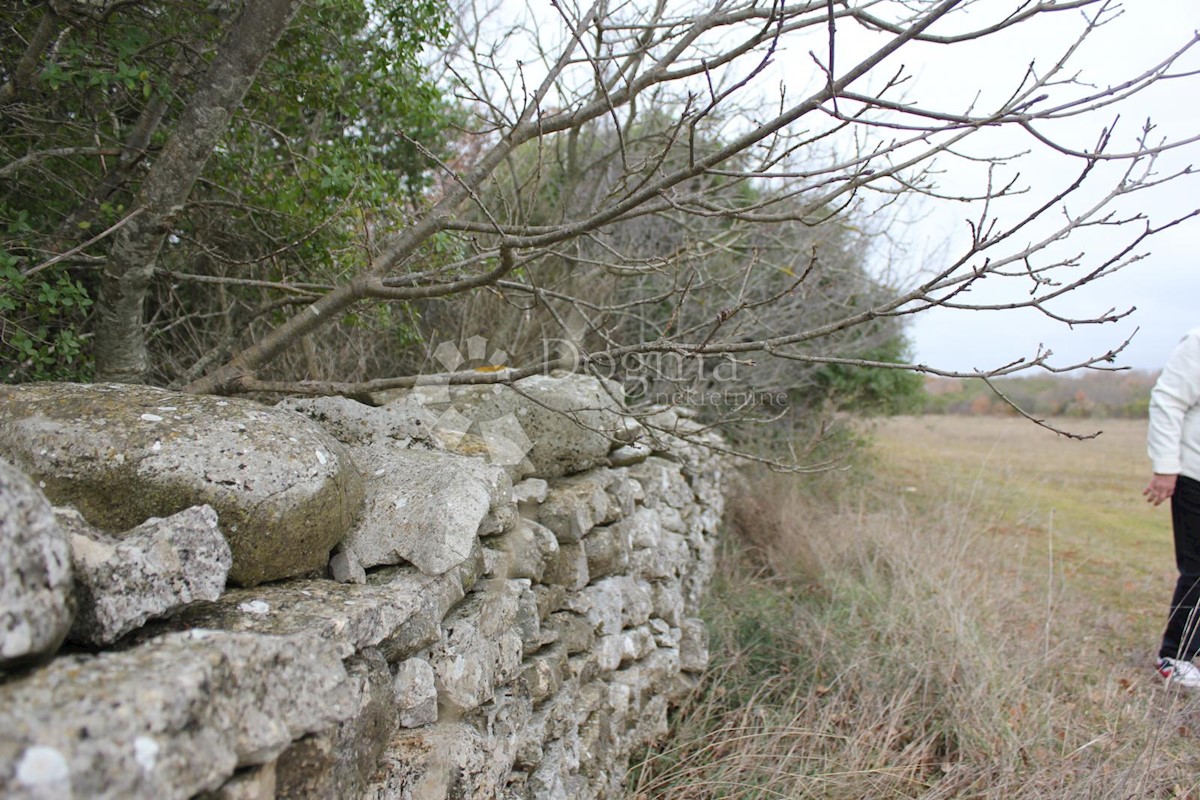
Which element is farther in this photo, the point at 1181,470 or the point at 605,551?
the point at 1181,470

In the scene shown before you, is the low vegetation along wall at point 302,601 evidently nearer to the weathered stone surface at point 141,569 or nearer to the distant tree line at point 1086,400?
the weathered stone surface at point 141,569

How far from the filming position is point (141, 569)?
121cm

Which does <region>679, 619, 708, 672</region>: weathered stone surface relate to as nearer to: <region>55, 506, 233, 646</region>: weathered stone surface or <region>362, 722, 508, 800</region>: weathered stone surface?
<region>362, 722, 508, 800</region>: weathered stone surface

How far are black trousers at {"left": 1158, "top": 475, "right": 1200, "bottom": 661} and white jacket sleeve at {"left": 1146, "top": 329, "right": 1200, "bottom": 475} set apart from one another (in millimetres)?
168

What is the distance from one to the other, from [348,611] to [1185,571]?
4706 millimetres

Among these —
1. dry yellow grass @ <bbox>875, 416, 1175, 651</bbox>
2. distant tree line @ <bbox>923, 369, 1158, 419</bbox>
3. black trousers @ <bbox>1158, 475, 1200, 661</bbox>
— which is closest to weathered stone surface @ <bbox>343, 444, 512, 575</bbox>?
dry yellow grass @ <bbox>875, 416, 1175, 651</bbox>

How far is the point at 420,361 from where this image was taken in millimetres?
4398

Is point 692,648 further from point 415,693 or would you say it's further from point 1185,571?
point 1185,571

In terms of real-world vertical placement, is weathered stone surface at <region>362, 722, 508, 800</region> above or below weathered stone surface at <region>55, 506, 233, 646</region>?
below

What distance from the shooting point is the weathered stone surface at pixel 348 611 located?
1.40 metres

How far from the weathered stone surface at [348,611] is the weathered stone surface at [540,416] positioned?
1.04 metres

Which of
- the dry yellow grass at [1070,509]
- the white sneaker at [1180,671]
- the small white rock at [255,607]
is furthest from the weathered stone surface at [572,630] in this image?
the white sneaker at [1180,671]

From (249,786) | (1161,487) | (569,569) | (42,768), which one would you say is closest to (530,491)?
(569,569)

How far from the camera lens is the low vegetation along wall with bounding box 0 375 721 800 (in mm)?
956
